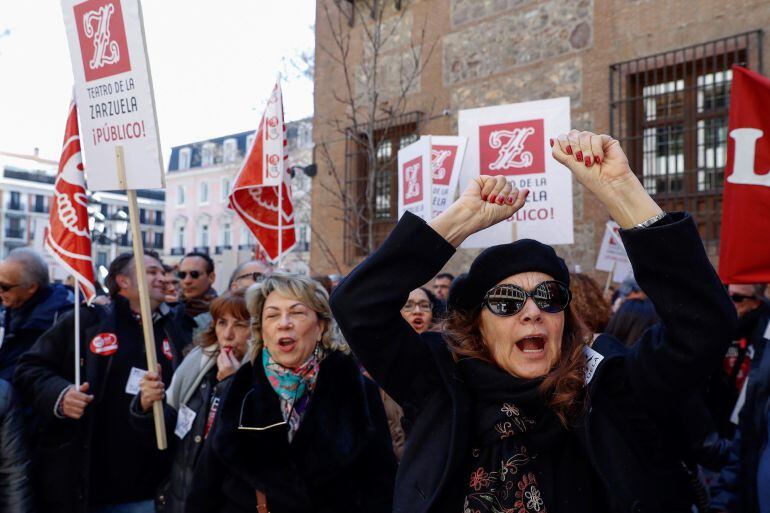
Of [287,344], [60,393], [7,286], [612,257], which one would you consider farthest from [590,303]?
[612,257]

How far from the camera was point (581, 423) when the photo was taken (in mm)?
1979

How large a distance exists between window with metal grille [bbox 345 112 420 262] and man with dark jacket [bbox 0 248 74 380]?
7.33m

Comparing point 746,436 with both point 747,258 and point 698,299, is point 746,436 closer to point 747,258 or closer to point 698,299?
point 747,258

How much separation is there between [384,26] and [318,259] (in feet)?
14.8

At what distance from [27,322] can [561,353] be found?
168 inches

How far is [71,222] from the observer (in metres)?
4.57

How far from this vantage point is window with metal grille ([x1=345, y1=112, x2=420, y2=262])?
1259 cm

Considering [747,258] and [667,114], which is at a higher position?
[667,114]

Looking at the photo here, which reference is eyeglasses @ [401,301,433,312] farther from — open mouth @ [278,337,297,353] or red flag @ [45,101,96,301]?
red flag @ [45,101,96,301]

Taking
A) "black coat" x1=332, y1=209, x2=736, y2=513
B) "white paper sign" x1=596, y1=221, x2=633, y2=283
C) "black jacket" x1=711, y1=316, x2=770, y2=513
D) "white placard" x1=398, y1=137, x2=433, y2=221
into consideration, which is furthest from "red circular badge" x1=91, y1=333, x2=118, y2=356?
"white paper sign" x1=596, y1=221, x2=633, y2=283

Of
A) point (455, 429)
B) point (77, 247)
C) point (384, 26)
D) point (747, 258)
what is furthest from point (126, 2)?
point (384, 26)

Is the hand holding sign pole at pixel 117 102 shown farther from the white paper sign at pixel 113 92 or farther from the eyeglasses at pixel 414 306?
the eyeglasses at pixel 414 306

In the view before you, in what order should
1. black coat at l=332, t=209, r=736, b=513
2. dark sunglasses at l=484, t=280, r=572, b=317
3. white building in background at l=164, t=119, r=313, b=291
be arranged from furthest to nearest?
white building in background at l=164, t=119, r=313, b=291, dark sunglasses at l=484, t=280, r=572, b=317, black coat at l=332, t=209, r=736, b=513

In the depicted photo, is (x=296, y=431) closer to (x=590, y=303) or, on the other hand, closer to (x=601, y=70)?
(x=590, y=303)
